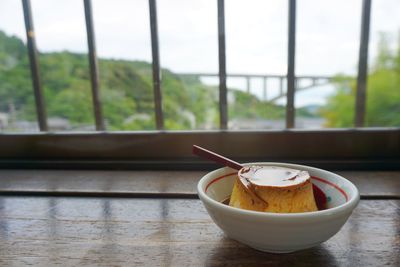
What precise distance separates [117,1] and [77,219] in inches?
23.0

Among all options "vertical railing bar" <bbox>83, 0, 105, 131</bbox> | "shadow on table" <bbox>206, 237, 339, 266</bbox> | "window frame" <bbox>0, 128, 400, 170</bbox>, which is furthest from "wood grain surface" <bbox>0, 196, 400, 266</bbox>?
"vertical railing bar" <bbox>83, 0, 105, 131</bbox>

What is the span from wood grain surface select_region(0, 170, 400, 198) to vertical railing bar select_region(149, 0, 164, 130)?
16 centimetres

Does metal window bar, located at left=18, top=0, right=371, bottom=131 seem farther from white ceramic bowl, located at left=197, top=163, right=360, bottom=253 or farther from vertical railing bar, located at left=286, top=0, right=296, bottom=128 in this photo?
white ceramic bowl, located at left=197, top=163, right=360, bottom=253

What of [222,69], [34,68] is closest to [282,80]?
[222,69]

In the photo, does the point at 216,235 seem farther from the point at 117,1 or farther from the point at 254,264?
the point at 117,1

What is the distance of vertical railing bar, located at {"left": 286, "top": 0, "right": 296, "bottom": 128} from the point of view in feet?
2.36

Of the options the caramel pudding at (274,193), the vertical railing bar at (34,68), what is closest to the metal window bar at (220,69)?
the vertical railing bar at (34,68)

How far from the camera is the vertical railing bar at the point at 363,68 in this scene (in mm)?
707

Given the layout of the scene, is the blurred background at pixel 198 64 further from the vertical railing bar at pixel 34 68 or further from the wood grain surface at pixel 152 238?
the wood grain surface at pixel 152 238

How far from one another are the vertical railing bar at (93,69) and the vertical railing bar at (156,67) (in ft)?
0.55

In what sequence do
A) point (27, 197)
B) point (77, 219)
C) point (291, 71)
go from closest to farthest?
point (77, 219) < point (27, 197) < point (291, 71)

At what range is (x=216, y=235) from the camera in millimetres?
451

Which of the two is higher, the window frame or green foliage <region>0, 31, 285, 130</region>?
green foliage <region>0, 31, 285, 130</region>

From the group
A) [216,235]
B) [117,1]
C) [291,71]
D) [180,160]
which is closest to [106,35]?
[117,1]
